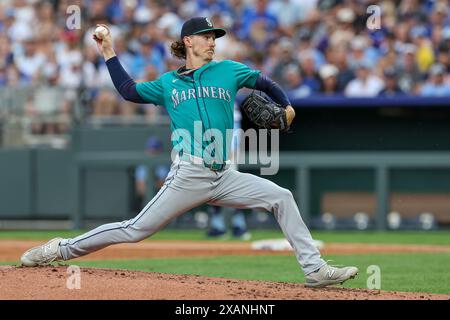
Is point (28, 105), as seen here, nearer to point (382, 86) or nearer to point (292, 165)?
point (292, 165)

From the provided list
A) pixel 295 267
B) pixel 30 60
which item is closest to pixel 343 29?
pixel 30 60

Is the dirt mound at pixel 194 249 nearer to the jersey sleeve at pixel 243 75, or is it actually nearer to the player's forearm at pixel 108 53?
the player's forearm at pixel 108 53

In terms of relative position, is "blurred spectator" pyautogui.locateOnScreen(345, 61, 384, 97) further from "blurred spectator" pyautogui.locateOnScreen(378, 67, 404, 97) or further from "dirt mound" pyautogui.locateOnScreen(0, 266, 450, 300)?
"dirt mound" pyautogui.locateOnScreen(0, 266, 450, 300)

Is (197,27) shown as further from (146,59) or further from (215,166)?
(146,59)

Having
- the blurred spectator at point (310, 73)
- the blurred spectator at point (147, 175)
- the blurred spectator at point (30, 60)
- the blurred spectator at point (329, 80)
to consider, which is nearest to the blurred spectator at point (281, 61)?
the blurred spectator at point (310, 73)

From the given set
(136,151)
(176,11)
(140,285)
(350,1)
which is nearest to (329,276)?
(140,285)

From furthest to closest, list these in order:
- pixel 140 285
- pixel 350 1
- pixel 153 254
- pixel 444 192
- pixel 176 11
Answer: pixel 176 11
pixel 350 1
pixel 444 192
pixel 153 254
pixel 140 285
